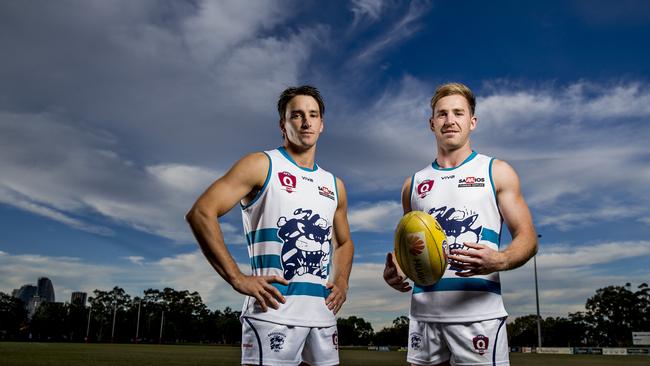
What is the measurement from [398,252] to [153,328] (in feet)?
351

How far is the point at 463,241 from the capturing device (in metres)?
4.38

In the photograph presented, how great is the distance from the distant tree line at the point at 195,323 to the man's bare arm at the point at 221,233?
81137mm

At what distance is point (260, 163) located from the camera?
4.39 m

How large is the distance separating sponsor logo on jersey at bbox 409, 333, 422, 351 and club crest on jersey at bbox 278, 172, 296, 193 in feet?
5.17

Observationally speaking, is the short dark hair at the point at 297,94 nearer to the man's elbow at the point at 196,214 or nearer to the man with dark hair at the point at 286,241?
the man with dark hair at the point at 286,241

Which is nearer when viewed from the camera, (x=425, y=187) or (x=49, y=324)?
(x=425, y=187)

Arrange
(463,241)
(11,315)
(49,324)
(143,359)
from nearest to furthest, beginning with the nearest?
1. (463,241)
2. (143,359)
3. (49,324)
4. (11,315)

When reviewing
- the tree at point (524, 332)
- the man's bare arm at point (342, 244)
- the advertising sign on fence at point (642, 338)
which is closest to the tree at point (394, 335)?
the tree at point (524, 332)

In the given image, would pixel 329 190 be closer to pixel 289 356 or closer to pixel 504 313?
pixel 289 356

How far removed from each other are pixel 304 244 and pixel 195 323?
108191 millimetres

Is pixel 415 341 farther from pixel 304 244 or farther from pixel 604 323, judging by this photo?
pixel 604 323

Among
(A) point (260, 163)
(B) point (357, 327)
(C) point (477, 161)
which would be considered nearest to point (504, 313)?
(C) point (477, 161)


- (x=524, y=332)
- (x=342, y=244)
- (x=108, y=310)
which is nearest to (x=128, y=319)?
(x=108, y=310)

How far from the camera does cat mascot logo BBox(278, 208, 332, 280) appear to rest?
4230mm
